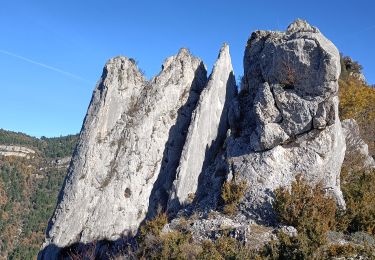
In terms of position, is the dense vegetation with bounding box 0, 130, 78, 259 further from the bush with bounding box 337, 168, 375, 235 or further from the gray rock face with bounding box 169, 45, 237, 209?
the bush with bounding box 337, 168, 375, 235

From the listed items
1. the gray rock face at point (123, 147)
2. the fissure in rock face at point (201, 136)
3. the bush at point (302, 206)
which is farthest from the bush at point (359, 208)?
the gray rock face at point (123, 147)

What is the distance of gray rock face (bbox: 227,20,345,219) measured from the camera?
16.9m

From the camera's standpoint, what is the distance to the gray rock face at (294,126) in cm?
1692

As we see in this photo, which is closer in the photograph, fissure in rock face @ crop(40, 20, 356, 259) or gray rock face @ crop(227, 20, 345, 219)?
gray rock face @ crop(227, 20, 345, 219)

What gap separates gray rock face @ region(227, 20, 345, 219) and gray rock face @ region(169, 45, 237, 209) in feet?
7.78

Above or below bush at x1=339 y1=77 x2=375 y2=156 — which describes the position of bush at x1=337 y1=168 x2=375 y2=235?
below

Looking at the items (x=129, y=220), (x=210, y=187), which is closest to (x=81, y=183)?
(x=129, y=220)

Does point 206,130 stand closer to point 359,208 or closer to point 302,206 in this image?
point 302,206

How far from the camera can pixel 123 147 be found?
21297 millimetres

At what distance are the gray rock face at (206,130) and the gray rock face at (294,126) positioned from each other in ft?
7.78

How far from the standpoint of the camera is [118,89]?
887 inches

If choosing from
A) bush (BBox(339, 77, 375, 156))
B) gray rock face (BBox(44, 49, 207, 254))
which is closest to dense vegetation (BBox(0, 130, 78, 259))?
bush (BBox(339, 77, 375, 156))

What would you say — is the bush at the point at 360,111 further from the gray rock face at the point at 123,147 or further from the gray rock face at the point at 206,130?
the gray rock face at the point at 123,147

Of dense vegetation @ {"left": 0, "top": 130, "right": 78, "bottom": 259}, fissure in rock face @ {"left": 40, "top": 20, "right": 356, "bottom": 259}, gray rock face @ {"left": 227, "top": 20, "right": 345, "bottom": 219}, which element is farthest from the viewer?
dense vegetation @ {"left": 0, "top": 130, "right": 78, "bottom": 259}
